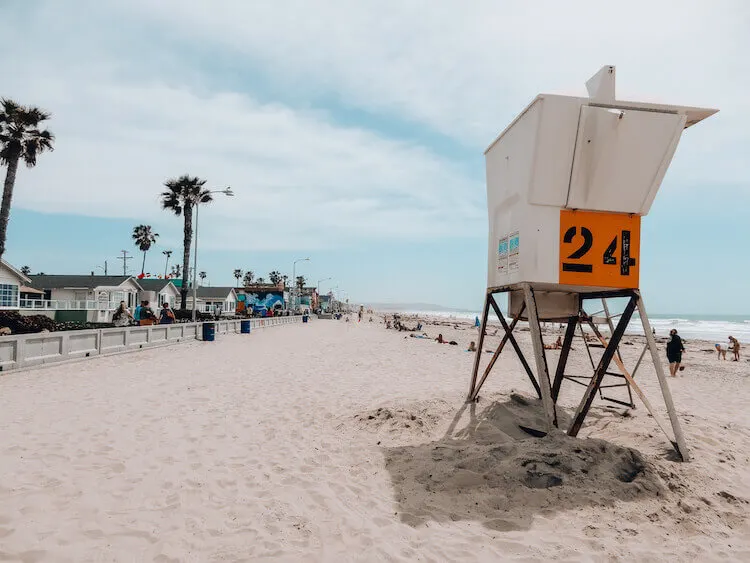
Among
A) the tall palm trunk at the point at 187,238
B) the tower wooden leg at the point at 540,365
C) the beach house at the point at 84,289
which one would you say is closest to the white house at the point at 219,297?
the beach house at the point at 84,289

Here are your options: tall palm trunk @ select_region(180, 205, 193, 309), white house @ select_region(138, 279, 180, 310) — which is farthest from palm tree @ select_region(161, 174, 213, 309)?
white house @ select_region(138, 279, 180, 310)

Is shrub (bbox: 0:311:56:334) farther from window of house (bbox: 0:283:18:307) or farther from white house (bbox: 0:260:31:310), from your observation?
window of house (bbox: 0:283:18:307)

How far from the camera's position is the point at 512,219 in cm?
622

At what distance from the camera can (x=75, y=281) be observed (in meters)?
45.9

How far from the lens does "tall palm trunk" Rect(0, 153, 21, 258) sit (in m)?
24.2

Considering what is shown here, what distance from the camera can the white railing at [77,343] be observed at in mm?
10922

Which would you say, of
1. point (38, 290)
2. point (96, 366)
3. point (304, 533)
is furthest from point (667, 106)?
point (38, 290)

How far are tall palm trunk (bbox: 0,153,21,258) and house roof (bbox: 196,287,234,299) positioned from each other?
49.2 m

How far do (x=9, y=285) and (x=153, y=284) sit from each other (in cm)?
2293

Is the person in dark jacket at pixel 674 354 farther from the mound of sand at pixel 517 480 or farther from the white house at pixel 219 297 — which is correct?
the white house at pixel 219 297

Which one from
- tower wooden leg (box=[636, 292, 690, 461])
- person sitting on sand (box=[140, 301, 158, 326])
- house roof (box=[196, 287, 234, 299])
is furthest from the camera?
house roof (box=[196, 287, 234, 299])

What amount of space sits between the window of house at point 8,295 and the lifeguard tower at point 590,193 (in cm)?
3833

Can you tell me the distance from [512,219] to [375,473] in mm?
3828

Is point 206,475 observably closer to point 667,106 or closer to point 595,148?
point 595,148
